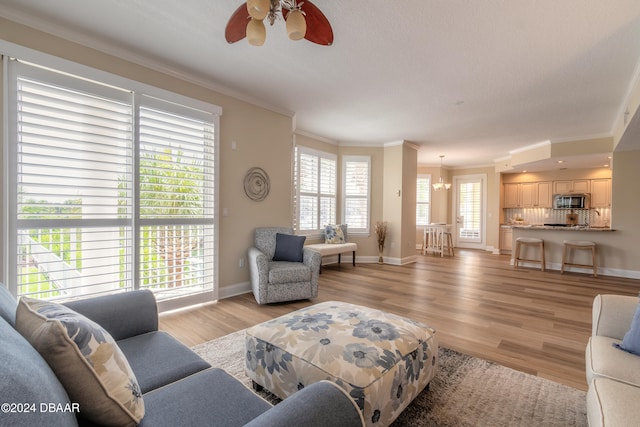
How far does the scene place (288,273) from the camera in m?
3.60

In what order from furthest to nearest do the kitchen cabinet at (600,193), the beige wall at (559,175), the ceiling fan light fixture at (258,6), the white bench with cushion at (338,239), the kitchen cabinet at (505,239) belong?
the kitchen cabinet at (505,239), the beige wall at (559,175), the kitchen cabinet at (600,193), the white bench with cushion at (338,239), the ceiling fan light fixture at (258,6)

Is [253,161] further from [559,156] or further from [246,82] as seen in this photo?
[559,156]

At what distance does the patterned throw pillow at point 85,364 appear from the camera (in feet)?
2.61

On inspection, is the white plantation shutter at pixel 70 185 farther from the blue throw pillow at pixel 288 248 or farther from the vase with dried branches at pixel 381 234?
the vase with dried branches at pixel 381 234

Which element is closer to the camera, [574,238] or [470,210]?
[574,238]

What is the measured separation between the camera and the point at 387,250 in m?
6.68

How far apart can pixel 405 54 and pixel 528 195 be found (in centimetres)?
780

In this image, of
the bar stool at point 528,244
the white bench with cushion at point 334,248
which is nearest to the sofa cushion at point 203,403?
the white bench with cushion at point 334,248

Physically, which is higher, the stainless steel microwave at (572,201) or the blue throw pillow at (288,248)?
the stainless steel microwave at (572,201)

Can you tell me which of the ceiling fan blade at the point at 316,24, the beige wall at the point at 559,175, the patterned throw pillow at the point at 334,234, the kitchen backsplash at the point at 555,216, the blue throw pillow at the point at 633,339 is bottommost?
the blue throw pillow at the point at 633,339

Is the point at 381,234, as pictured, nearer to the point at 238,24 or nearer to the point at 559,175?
the point at 238,24

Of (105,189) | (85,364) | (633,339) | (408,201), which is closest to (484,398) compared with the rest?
(633,339)

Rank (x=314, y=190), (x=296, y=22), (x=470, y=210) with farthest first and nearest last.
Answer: (x=470, y=210)
(x=314, y=190)
(x=296, y=22)

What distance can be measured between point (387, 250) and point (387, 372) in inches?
212
